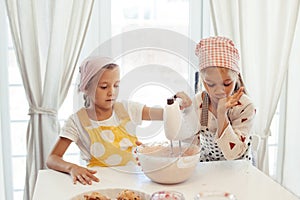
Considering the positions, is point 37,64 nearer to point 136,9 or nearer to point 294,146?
point 136,9

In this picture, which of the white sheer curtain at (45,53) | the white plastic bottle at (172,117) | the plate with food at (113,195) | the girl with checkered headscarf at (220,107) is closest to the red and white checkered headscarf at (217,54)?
the girl with checkered headscarf at (220,107)

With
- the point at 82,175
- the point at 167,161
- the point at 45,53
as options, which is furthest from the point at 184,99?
the point at 45,53

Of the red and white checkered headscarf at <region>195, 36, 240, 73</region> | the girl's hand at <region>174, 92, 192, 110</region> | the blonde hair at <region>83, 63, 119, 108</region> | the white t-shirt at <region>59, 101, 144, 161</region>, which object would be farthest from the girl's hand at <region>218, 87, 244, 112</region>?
the blonde hair at <region>83, 63, 119, 108</region>

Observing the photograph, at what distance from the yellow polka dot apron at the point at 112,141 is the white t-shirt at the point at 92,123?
0.06 ft

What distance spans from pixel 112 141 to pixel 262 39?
4.51ft

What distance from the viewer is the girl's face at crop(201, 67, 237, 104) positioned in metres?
1.70

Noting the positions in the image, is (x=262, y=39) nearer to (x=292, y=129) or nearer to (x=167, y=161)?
(x=292, y=129)

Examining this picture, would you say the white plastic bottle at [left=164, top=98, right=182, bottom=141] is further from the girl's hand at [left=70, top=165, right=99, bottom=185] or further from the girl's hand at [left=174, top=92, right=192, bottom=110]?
the girl's hand at [left=70, top=165, right=99, bottom=185]

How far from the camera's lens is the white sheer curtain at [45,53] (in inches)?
97.6

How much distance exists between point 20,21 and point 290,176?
194cm

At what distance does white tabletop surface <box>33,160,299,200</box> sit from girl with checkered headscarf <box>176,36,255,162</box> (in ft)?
0.41

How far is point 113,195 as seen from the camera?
151 centimetres

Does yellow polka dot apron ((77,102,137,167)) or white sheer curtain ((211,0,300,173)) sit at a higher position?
white sheer curtain ((211,0,300,173))


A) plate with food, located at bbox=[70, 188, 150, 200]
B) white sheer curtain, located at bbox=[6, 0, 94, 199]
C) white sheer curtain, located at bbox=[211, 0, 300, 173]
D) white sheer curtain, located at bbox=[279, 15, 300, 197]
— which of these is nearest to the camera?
→ plate with food, located at bbox=[70, 188, 150, 200]
